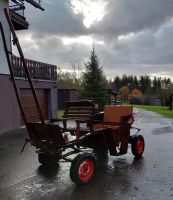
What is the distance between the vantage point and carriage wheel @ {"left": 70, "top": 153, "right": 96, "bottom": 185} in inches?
265

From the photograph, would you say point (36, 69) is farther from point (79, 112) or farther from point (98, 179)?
point (98, 179)

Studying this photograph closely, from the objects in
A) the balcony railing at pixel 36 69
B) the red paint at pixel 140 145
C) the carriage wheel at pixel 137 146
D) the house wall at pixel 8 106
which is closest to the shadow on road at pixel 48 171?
the carriage wheel at pixel 137 146

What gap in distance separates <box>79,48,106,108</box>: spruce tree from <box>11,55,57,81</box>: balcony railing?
516cm

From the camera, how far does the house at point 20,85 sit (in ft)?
56.0

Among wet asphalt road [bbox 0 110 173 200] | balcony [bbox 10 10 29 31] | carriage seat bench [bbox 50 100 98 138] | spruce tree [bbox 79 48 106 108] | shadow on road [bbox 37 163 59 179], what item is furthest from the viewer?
spruce tree [bbox 79 48 106 108]

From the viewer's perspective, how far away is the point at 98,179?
7309 millimetres

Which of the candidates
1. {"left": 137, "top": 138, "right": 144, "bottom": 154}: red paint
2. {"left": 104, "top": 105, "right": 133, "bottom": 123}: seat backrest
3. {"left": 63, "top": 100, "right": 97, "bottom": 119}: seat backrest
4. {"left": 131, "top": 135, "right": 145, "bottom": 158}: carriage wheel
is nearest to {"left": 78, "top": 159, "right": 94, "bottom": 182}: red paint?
{"left": 63, "top": 100, "right": 97, "bottom": 119}: seat backrest

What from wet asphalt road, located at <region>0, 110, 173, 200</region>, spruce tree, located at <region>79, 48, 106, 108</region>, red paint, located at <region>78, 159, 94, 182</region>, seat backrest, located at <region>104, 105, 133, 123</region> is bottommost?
wet asphalt road, located at <region>0, 110, 173, 200</region>

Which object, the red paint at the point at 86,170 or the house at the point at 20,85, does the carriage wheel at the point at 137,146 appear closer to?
the red paint at the point at 86,170

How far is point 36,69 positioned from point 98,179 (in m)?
14.4

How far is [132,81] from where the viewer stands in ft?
400

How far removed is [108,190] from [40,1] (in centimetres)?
1553

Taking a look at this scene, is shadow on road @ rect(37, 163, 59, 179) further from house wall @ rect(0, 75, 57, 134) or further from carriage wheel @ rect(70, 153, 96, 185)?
house wall @ rect(0, 75, 57, 134)

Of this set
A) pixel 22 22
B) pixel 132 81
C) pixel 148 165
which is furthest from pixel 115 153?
pixel 132 81
